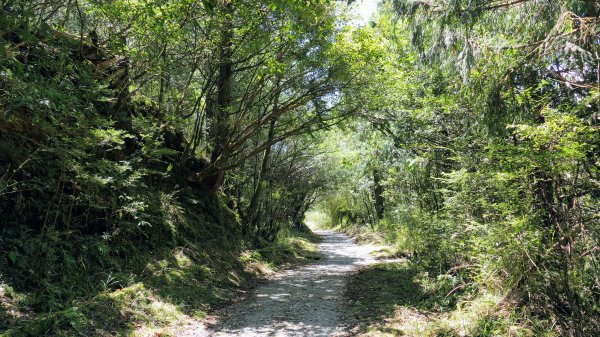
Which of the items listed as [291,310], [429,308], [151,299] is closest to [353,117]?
[429,308]

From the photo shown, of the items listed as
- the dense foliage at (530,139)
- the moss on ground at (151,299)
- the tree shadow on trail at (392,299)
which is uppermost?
the dense foliage at (530,139)

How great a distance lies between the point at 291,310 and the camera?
7195 mm

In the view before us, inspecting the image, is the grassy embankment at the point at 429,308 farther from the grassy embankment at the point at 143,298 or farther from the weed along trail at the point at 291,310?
the grassy embankment at the point at 143,298

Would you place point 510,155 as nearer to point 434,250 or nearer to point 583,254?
point 583,254

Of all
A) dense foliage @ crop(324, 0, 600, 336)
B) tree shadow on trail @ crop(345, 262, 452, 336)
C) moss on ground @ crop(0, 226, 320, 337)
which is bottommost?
tree shadow on trail @ crop(345, 262, 452, 336)

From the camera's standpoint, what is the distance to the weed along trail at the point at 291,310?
5973mm

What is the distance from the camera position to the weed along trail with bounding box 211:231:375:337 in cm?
597

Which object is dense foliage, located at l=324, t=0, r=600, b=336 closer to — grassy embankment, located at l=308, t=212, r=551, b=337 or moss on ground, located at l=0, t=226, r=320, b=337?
grassy embankment, located at l=308, t=212, r=551, b=337

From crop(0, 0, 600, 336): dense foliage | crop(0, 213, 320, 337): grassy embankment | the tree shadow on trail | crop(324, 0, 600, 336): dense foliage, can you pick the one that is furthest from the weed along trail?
crop(324, 0, 600, 336): dense foliage

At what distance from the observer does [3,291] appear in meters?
4.89

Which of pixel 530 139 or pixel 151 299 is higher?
pixel 530 139

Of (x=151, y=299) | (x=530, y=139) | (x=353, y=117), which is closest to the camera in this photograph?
(x=530, y=139)

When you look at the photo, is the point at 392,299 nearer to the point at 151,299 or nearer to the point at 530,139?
the point at 530,139

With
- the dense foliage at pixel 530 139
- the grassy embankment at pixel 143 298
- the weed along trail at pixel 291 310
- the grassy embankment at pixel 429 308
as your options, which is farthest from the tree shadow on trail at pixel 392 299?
the grassy embankment at pixel 143 298
